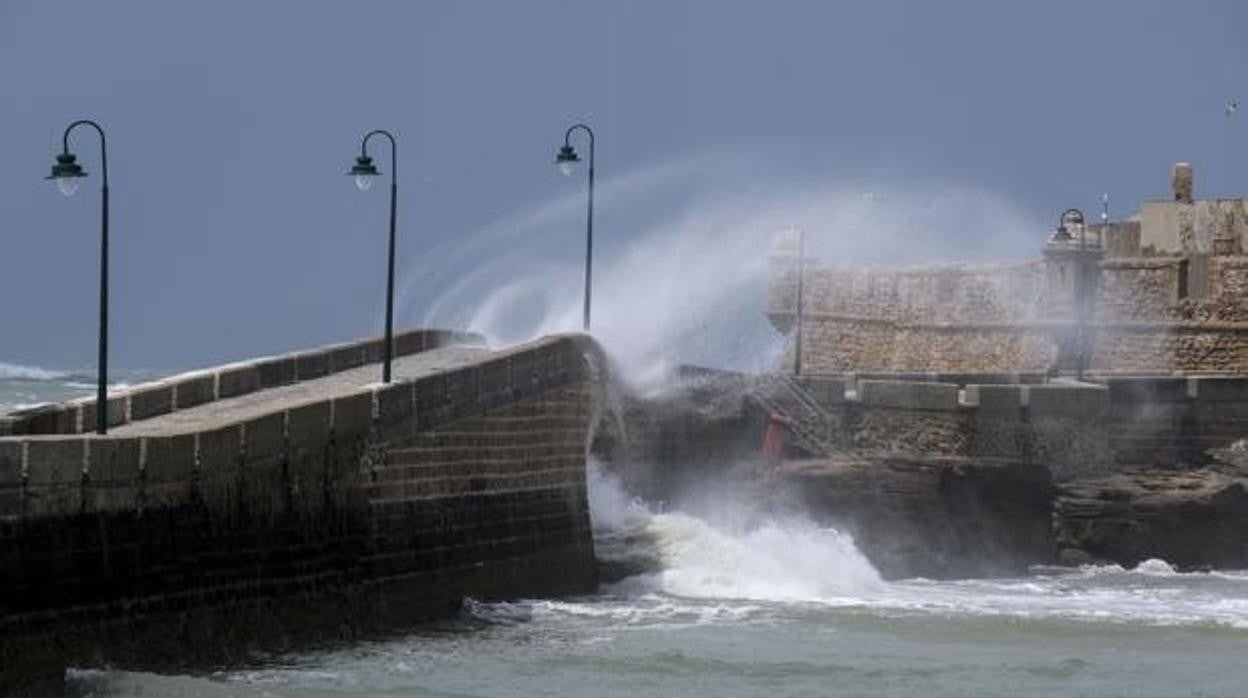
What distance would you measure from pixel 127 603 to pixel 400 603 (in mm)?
4649

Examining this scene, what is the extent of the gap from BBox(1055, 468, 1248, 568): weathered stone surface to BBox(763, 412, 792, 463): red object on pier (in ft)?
12.3

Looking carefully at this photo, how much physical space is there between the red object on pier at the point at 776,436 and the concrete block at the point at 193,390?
9.38 metres

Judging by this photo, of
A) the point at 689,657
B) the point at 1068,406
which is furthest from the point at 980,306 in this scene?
the point at 689,657

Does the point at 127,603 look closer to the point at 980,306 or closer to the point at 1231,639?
the point at 1231,639

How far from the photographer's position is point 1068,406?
37906 mm

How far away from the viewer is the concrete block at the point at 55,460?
19.3 meters

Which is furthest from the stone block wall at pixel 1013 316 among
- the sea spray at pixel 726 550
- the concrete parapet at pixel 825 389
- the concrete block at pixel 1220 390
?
the sea spray at pixel 726 550

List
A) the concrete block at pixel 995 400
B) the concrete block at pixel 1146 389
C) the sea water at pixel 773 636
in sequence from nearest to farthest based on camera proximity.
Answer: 1. the sea water at pixel 773 636
2. the concrete block at pixel 995 400
3. the concrete block at pixel 1146 389

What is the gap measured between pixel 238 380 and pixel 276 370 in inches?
57.2

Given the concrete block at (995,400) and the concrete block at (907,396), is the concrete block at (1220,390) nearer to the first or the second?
the concrete block at (995,400)

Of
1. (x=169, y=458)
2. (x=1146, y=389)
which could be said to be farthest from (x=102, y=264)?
(x=1146, y=389)

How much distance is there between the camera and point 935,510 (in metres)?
35.1

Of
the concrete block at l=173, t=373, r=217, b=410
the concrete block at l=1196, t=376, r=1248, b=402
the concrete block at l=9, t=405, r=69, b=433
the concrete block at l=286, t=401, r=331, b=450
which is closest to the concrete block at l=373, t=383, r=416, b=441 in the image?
the concrete block at l=286, t=401, r=331, b=450

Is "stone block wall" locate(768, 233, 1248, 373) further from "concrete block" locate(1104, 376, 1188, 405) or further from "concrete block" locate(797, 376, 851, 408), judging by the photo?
"concrete block" locate(797, 376, 851, 408)
